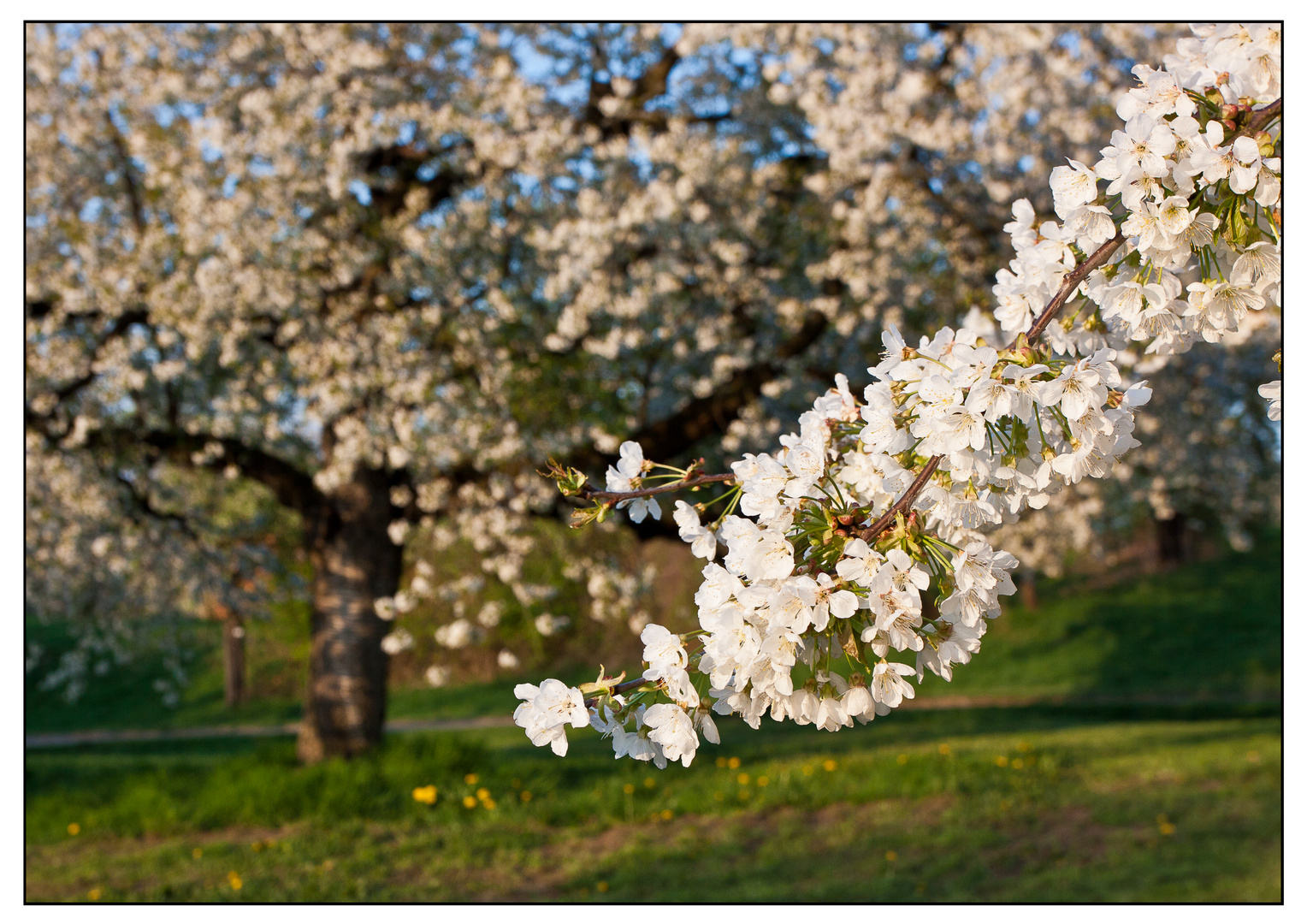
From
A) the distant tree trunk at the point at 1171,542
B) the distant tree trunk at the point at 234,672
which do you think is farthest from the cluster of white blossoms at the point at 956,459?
the distant tree trunk at the point at 1171,542

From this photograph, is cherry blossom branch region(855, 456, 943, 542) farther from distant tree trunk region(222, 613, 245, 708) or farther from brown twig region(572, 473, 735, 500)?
distant tree trunk region(222, 613, 245, 708)

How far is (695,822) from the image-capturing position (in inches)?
301

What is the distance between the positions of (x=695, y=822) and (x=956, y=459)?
6638 millimetres

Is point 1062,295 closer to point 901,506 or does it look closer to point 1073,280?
point 1073,280

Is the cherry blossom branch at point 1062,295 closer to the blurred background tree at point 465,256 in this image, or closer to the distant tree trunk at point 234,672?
the blurred background tree at point 465,256

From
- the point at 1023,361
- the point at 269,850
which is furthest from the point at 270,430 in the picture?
the point at 1023,361

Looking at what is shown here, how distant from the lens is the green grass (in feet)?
20.4

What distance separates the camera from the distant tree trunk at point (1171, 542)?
83.0 ft

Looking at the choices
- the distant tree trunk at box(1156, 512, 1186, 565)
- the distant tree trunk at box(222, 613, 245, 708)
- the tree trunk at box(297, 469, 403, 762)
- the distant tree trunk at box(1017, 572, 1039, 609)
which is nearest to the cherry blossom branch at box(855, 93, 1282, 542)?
the tree trunk at box(297, 469, 403, 762)

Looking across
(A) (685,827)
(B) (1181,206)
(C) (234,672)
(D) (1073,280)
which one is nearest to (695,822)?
(A) (685,827)

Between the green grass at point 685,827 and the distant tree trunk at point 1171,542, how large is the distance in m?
16.3

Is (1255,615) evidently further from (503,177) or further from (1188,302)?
(1188,302)

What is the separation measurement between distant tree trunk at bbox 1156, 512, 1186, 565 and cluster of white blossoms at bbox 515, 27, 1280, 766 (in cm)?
2611

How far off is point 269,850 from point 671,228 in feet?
16.8
